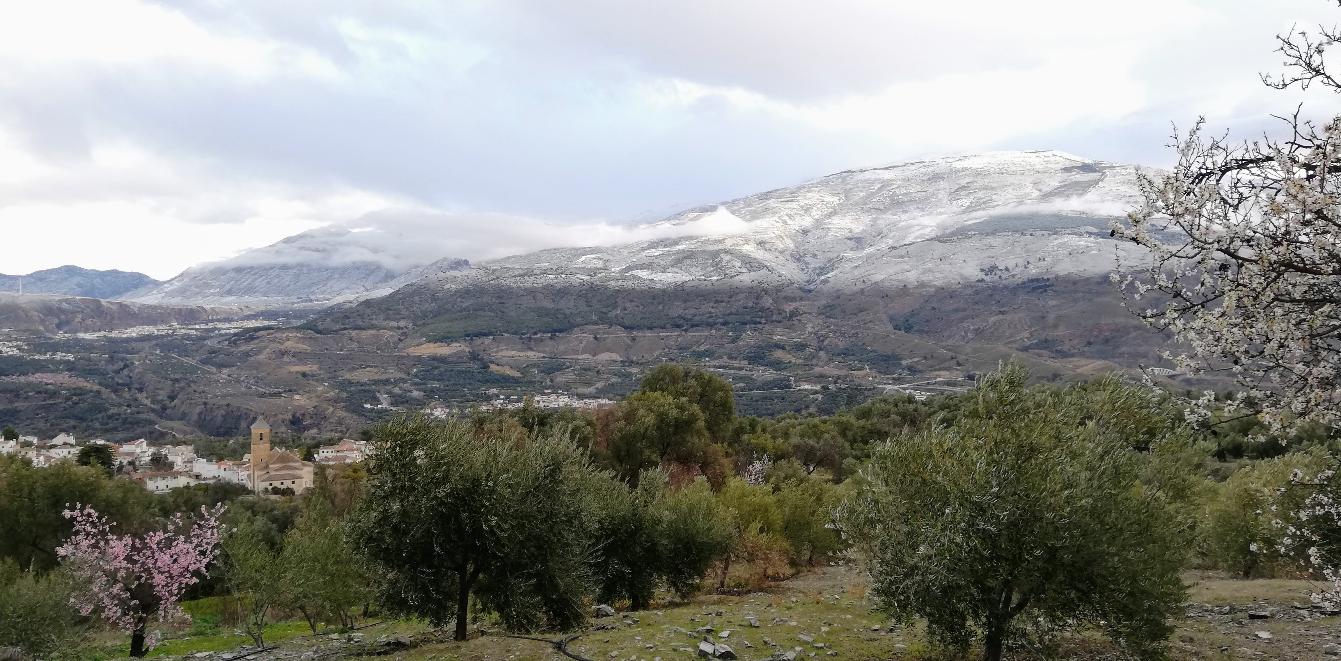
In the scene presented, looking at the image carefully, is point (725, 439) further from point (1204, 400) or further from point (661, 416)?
point (1204, 400)

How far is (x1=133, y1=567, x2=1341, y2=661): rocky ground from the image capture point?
62.9 ft

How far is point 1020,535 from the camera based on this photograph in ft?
46.5

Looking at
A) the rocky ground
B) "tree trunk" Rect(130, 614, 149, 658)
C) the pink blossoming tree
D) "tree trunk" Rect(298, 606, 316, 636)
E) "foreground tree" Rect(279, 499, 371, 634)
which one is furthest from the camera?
"tree trunk" Rect(298, 606, 316, 636)

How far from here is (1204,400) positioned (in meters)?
8.90

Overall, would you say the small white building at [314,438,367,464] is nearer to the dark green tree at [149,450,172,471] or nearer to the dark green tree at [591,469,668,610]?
the dark green tree at [149,450,172,471]

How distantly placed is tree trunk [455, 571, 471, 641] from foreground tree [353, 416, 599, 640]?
0.12 ft

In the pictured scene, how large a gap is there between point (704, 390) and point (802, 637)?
43794mm

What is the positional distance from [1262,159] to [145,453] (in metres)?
159

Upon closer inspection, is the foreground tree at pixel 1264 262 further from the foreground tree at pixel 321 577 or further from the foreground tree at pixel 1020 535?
the foreground tree at pixel 321 577

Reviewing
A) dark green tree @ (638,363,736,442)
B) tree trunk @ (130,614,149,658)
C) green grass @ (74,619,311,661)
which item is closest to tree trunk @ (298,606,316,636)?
green grass @ (74,619,311,661)

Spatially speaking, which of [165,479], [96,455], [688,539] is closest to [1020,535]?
[688,539]

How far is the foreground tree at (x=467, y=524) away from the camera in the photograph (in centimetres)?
1995

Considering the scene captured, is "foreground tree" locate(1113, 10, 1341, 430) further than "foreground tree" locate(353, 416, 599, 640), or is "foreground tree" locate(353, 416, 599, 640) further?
"foreground tree" locate(353, 416, 599, 640)

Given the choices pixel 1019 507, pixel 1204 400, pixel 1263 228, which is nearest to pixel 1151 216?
pixel 1263 228
